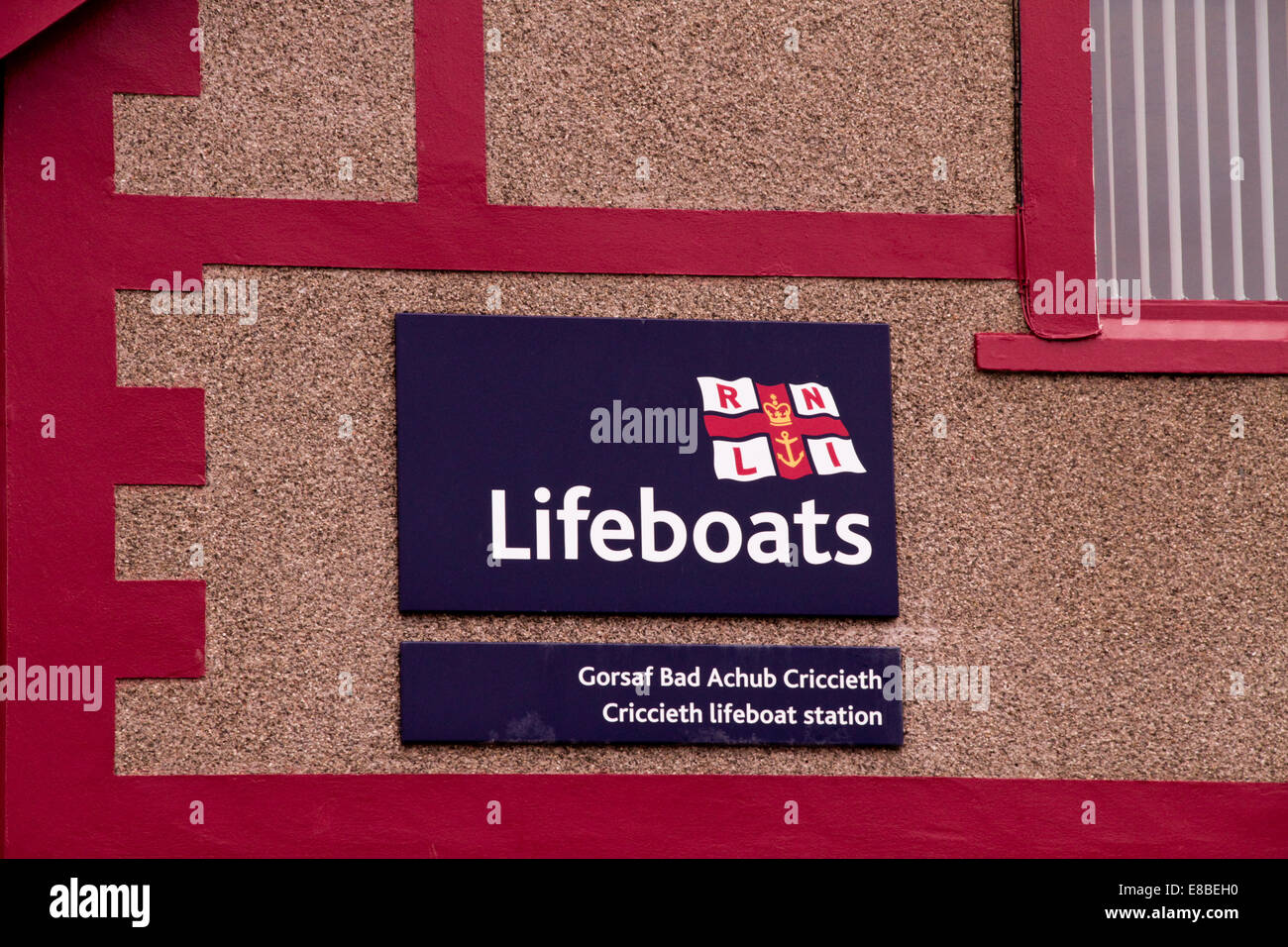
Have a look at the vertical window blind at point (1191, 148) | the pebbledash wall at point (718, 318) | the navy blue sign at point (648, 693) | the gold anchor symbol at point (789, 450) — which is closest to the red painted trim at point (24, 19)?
the pebbledash wall at point (718, 318)

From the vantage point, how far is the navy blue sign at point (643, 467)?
544 centimetres

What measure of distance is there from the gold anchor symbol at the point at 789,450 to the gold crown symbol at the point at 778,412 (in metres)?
0.05

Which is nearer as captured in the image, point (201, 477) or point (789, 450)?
point (201, 477)

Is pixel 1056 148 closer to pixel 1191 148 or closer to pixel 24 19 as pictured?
pixel 1191 148

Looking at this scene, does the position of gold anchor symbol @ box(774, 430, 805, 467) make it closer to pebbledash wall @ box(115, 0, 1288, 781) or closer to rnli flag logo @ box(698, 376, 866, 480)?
rnli flag logo @ box(698, 376, 866, 480)

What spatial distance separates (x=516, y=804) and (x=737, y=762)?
846 mm

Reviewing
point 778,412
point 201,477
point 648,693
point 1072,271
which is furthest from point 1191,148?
point 201,477

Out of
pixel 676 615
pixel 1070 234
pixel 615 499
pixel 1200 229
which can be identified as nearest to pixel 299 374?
pixel 615 499

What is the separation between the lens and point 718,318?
5.64m

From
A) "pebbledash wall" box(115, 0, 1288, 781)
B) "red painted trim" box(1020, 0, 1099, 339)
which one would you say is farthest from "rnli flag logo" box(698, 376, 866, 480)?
"red painted trim" box(1020, 0, 1099, 339)

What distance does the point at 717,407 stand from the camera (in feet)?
18.3

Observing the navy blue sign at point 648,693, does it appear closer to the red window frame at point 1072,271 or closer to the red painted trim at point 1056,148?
the red window frame at point 1072,271

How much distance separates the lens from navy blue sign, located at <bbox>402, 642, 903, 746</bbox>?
17.6 feet

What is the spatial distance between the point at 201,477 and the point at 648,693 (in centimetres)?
187
